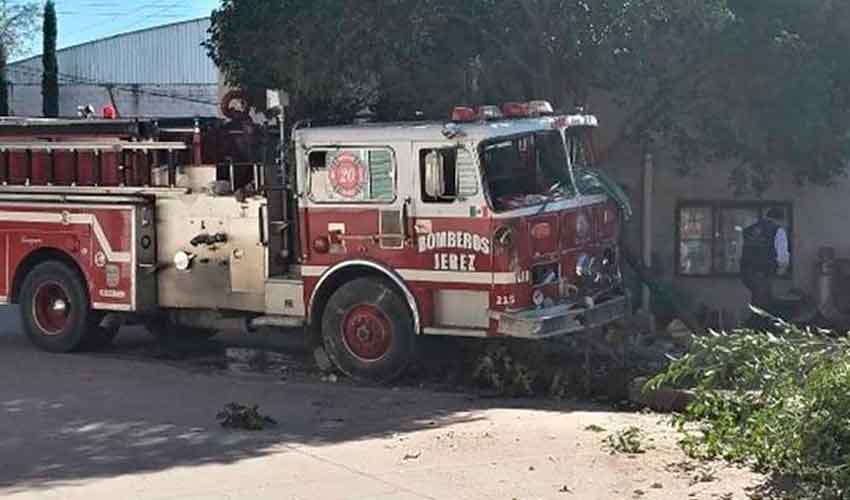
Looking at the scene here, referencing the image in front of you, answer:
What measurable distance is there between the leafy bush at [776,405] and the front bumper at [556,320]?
2.31 meters

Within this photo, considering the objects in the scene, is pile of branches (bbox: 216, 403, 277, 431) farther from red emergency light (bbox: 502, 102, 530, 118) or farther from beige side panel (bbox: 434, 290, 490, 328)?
red emergency light (bbox: 502, 102, 530, 118)

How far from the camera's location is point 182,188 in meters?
13.3

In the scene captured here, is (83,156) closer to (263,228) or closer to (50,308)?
(50,308)

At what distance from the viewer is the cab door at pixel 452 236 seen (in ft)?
37.7

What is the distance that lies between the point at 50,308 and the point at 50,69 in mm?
28426

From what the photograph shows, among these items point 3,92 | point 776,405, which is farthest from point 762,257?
point 3,92

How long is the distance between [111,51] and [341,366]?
152 feet

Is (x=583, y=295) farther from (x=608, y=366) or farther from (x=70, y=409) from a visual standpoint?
(x=70, y=409)

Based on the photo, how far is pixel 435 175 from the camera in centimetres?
1166

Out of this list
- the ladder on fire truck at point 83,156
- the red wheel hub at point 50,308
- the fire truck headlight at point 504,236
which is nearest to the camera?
the fire truck headlight at point 504,236

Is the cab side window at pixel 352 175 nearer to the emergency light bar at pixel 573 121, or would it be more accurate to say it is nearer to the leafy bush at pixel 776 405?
the emergency light bar at pixel 573 121

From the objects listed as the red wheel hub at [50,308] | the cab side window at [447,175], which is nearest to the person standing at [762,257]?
the cab side window at [447,175]

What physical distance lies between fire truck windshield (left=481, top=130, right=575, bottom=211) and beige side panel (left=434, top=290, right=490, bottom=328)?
82 centimetres

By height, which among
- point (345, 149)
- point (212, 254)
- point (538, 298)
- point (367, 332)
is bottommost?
point (367, 332)
